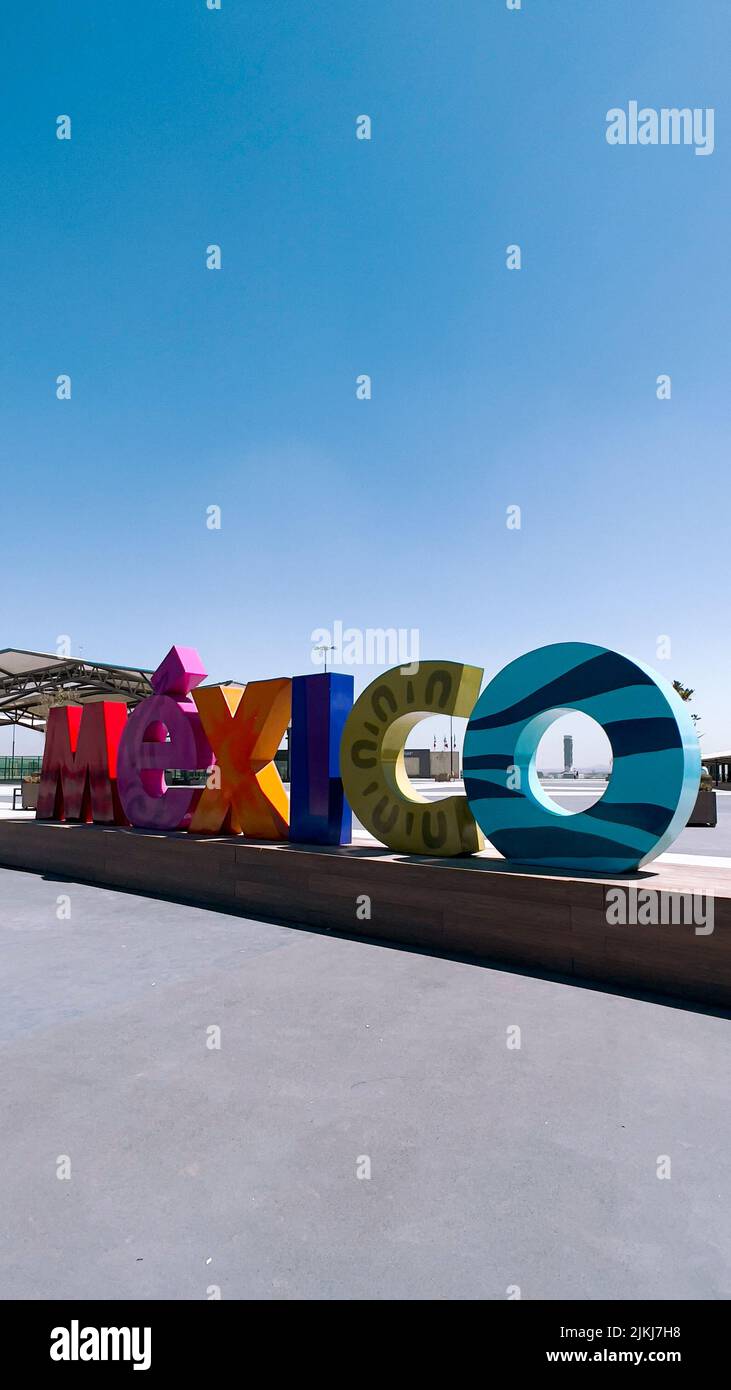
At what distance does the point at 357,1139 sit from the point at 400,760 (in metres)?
5.20

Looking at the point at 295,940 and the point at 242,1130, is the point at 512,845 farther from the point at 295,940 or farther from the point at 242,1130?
the point at 242,1130

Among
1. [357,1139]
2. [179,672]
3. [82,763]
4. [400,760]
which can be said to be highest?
[179,672]

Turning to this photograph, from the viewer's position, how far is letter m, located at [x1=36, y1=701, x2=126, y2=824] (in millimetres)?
11344

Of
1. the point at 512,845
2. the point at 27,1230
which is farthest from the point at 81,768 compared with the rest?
the point at 27,1230

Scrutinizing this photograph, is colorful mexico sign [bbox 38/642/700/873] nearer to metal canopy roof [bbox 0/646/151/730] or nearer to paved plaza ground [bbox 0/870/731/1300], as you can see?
paved plaza ground [bbox 0/870/731/1300]

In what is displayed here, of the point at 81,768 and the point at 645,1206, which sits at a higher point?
the point at 81,768

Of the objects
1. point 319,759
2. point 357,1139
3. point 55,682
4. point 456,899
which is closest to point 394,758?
point 319,759

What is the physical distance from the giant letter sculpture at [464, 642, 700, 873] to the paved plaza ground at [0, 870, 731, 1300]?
1.49 metres

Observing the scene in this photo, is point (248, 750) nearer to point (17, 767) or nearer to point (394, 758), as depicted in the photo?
point (394, 758)

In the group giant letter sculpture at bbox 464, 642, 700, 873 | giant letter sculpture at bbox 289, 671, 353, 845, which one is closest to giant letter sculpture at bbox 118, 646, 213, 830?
giant letter sculpture at bbox 289, 671, 353, 845

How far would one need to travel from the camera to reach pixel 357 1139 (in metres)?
3.35

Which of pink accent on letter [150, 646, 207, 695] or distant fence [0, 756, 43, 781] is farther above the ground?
pink accent on letter [150, 646, 207, 695]

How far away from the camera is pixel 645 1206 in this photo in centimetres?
288
